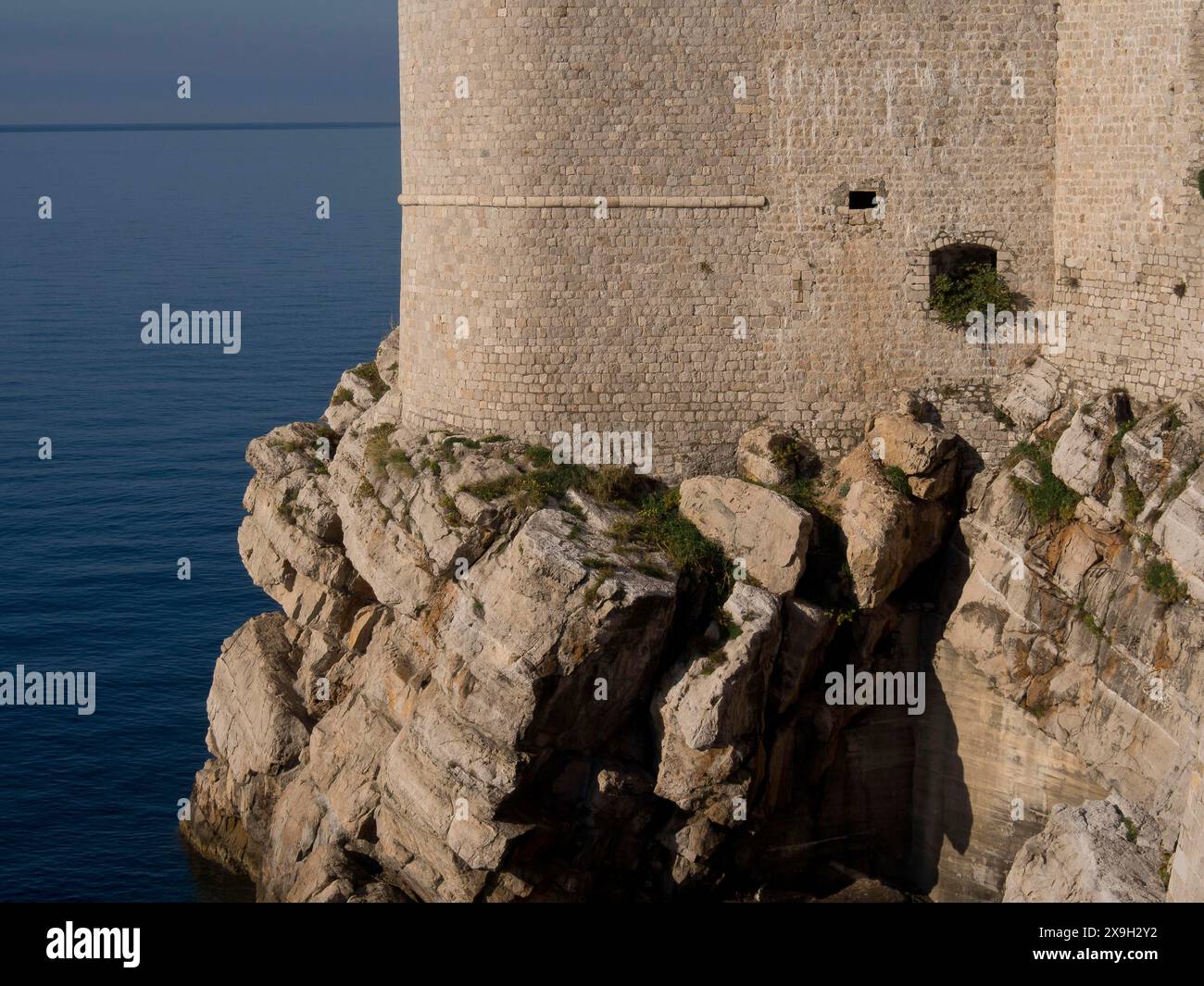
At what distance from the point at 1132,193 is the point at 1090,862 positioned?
33.6 ft

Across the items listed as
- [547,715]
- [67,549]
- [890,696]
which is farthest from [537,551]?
[67,549]

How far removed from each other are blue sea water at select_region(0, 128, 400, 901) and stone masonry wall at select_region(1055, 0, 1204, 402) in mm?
18852

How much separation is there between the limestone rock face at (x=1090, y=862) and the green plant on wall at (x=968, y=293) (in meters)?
8.37

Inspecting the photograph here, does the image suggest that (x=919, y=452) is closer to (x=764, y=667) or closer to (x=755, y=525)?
(x=755, y=525)

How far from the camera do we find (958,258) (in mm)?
30172

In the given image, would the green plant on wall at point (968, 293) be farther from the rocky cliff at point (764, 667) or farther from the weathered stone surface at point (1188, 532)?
the weathered stone surface at point (1188, 532)

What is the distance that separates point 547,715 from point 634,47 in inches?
425

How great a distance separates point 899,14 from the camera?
29.2m

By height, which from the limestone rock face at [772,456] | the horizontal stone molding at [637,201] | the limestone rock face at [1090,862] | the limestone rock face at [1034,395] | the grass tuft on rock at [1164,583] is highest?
the horizontal stone molding at [637,201]

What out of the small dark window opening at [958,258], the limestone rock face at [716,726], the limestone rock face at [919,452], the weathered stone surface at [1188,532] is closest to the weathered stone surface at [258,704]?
the limestone rock face at [716,726]

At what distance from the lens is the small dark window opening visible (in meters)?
30.0

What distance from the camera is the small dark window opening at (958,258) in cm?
3003

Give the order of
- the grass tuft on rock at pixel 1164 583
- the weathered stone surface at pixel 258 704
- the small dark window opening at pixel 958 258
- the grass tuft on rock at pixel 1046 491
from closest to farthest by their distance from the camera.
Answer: the grass tuft on rock at pixel 1164 583 → the grass tuft on rock at pixel 1046 491 → the small dark window opening at pixel 958 258 → the weathered stone surface at pixel 258 704
